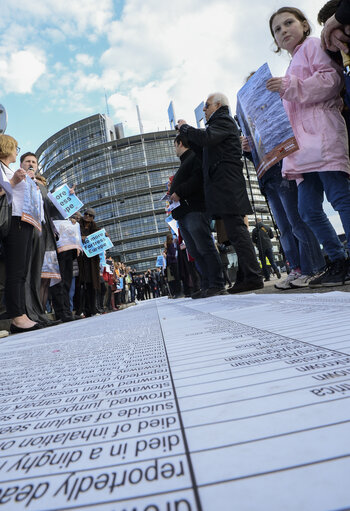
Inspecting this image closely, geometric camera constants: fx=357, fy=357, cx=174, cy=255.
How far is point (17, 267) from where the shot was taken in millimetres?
2363

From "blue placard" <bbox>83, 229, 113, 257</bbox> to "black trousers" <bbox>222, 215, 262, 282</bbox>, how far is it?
91.7 inches

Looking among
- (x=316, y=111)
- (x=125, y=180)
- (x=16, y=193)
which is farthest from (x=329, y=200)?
(x=125, y=180)

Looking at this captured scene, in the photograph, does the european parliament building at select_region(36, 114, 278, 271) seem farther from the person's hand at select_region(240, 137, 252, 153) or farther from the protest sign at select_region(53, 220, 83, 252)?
the person's hand at select_region(240, 137, 252, 153)

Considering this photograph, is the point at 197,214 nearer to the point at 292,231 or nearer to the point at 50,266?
the point at 292,231

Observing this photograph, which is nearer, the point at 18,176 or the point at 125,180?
the point at 18,176

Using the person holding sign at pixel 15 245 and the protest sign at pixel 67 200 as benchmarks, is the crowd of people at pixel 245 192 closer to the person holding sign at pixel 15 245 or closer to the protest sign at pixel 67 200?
the person holding sign at pixel 15 245

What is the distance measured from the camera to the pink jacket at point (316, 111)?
1.69m

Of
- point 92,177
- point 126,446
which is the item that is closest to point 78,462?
point 126,446

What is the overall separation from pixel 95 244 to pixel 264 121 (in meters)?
2.94

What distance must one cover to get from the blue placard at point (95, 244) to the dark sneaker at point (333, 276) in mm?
3206

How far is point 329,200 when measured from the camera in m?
1.71

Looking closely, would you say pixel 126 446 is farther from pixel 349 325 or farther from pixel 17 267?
pixel 17 267

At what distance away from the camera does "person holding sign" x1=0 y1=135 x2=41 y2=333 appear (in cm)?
233

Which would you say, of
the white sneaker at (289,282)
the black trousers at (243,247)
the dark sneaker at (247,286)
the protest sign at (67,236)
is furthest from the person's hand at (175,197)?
the white sneaker at (289,282)
